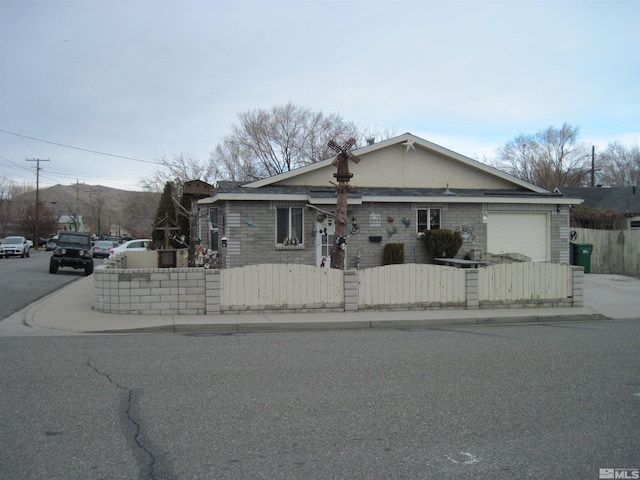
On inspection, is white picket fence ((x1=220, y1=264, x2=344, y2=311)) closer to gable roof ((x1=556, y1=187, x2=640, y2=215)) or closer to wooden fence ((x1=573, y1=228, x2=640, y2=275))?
wooden fence ((x1=573, y1=228, x2=640, y2=275))

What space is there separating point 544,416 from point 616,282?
1554 cm

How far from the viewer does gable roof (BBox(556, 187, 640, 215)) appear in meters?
32.4

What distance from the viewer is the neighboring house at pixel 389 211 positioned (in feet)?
61.4

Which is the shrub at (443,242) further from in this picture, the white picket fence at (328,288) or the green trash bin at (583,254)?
the green trash bin at (583,254)

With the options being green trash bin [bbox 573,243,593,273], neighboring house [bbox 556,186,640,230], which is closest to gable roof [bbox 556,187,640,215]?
neighboring house [bbox 556,186,640,230]

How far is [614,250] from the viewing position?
2319 cm

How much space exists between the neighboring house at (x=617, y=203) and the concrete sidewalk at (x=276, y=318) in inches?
756

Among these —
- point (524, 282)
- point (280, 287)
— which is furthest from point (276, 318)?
point (524, 282)

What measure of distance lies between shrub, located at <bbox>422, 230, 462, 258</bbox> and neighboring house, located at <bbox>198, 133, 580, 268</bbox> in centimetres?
63

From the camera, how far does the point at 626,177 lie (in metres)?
53.7

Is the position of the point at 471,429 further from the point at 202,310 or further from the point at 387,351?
the point at 202,310

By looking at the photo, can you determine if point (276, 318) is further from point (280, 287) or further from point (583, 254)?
point (583, 254)

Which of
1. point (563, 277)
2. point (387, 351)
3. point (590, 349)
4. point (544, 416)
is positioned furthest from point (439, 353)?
point (563, 277)

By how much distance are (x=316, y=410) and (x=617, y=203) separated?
3354 cm
